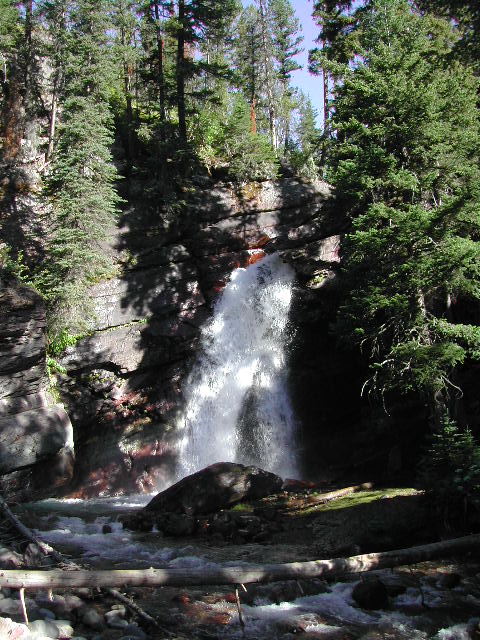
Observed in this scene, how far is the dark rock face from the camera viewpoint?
14.3 m

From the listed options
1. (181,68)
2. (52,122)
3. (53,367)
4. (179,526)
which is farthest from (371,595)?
(52,122)

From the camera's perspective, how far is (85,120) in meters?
21.0

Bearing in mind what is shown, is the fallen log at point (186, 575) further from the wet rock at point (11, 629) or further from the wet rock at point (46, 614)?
the wet rock at point (46, 614)

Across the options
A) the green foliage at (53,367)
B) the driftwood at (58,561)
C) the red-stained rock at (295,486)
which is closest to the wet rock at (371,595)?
the driftwood at (58,561)

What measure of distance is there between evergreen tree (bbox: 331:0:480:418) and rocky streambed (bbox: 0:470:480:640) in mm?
3950

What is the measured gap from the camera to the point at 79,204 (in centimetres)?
1953

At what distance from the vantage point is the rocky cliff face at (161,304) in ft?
63.7

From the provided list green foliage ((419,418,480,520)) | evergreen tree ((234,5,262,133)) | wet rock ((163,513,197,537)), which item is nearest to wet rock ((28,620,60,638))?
wet rock ((163,513,197,537))

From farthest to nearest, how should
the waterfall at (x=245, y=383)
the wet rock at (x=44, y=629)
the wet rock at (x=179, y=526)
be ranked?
the waterfall at (x=245, y=383)
the wet rock at (x=179, y=526)
the wet rock at (x=44, y=629)

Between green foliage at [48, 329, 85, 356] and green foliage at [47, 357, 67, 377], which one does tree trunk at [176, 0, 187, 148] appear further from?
green foliage at [47, 357, 67, 377]

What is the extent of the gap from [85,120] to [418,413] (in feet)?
60.5

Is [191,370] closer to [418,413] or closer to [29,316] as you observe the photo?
[29,316]

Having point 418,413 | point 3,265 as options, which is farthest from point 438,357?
point 3,265

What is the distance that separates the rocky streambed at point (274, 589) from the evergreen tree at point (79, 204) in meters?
8.73
